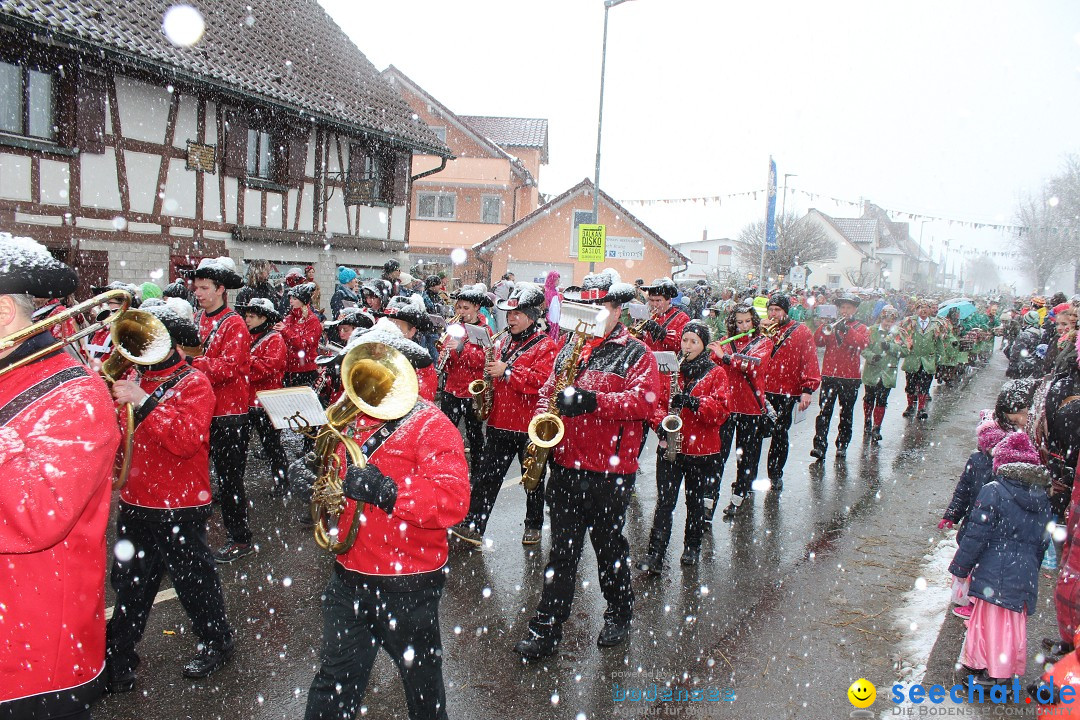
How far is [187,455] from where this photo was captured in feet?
11.6

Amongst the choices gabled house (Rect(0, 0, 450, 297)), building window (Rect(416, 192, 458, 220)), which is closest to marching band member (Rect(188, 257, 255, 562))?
gabled house (Rect(0, 0, 450, 297))

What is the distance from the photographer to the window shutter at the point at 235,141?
42.7 ft

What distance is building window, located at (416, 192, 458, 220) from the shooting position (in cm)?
3219

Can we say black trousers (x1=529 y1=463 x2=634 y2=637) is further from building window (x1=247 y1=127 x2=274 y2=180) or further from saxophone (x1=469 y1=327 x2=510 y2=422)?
building window (x1=247 y1=127 x2=274 y2=180)

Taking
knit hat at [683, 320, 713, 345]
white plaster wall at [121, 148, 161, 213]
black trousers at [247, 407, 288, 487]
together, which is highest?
white plaster wall at [121, 148, 161, 213]

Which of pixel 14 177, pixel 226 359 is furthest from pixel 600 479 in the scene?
pixel 14 177

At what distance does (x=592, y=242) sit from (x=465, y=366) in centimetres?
819

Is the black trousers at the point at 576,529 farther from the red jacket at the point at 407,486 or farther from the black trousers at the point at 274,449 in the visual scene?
the black trousers at the point at 274,449

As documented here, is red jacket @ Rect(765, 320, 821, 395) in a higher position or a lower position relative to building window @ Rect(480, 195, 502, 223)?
lower

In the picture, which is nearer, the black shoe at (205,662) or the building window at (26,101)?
the black shoe at (205,662)

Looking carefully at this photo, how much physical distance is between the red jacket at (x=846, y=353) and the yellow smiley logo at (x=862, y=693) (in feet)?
18.7

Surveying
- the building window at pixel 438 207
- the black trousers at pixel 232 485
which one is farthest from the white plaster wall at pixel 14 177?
the building window at pixel 438 207

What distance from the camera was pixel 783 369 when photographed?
307 inches

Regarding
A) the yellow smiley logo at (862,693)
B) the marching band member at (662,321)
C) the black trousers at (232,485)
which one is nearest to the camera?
the yellow smiley logo at (862,693)
